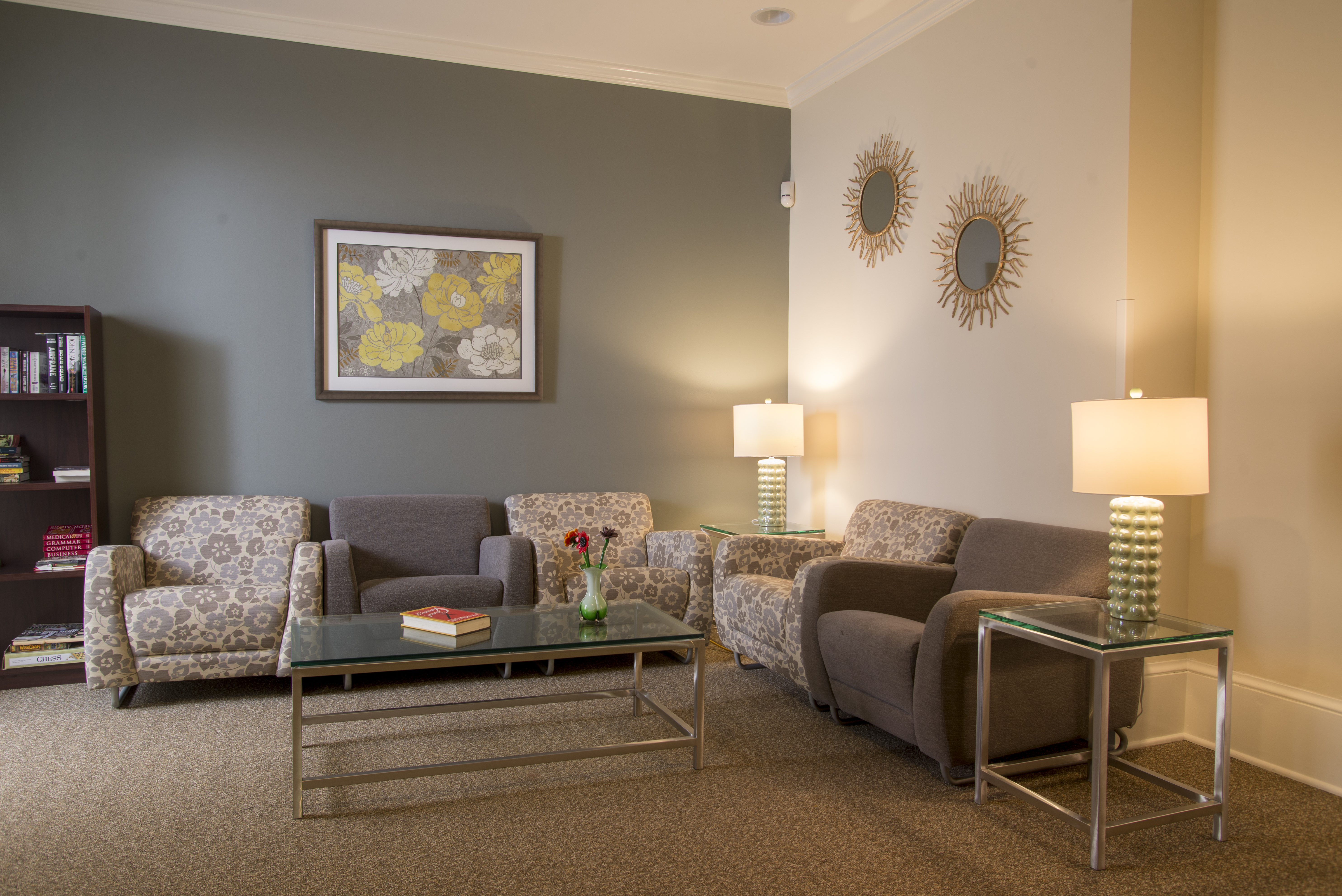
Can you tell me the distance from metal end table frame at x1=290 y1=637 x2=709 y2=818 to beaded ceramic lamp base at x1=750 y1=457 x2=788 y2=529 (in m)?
1.55

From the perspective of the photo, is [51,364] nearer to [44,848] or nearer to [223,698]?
[223,698]

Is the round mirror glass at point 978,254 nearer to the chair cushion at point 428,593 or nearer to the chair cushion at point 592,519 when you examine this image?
the chair cushion at point 592,519

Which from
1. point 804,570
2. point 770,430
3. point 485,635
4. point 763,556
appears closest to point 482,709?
point 485,635

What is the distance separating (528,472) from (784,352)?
1636 millimetres

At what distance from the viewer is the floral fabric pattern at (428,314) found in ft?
14.5

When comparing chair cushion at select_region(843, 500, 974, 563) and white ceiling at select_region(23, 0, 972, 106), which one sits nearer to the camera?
chair cushion at select_region(843, 500, 974, 563)

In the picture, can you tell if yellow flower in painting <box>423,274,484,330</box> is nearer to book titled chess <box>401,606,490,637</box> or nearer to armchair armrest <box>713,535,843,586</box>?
armchair armrest <box>713,535,843,586</box>

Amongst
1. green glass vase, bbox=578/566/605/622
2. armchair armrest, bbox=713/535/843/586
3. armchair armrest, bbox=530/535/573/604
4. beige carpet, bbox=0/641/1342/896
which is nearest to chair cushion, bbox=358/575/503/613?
armchair armrest, bbox=530/535/573/604

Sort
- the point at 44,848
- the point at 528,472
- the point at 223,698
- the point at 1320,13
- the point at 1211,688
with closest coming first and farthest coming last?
the point at 44,848
the point at 1320,13
the point at 1211,688
the point at 223,698
the point at 528,472

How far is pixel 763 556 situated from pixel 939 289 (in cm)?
141

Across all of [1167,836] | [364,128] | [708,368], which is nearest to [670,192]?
[708,368]

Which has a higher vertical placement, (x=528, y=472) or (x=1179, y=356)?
(x=1179, y=356)

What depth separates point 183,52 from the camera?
4.17m

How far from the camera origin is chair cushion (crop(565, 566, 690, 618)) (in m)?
4.03
